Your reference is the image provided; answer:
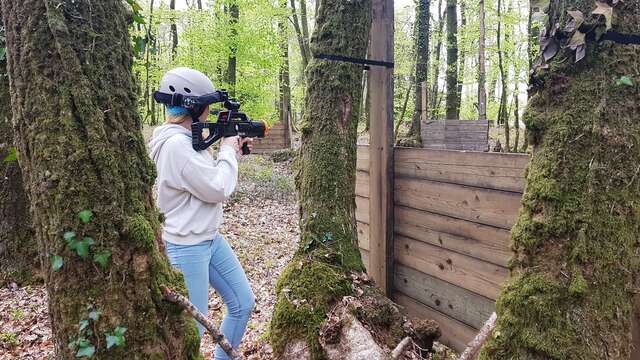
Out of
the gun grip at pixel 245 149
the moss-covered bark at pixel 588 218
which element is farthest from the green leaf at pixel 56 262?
the moss-covered bark at pixel 588 218

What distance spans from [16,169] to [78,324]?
4.98 metres

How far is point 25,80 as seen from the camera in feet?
5.69

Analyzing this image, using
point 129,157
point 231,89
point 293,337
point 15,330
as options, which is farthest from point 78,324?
point 231,89

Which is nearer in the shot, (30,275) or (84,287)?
(84,287)

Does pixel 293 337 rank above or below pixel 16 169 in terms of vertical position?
below

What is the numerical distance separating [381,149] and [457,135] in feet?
2.51

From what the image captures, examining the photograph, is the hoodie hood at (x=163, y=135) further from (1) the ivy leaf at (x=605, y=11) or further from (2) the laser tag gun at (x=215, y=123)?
(1) the ivy leaf at (x=605, y=11)

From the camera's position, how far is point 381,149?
4609mm

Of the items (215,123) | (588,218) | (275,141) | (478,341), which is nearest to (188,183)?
(215,123)

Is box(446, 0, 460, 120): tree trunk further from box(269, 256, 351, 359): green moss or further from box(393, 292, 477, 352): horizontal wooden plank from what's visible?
box(269, 256, 351, 359): green moss

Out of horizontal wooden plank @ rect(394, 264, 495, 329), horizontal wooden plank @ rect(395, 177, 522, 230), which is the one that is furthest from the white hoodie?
horizontal wooden plank @ rect(394, 264, 495, 329)

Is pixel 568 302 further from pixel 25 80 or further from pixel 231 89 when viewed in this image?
pixel 231 89

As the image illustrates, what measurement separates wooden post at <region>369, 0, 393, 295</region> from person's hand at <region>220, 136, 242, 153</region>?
1810 millimetres

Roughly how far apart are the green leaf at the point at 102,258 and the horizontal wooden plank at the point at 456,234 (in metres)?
2.67
